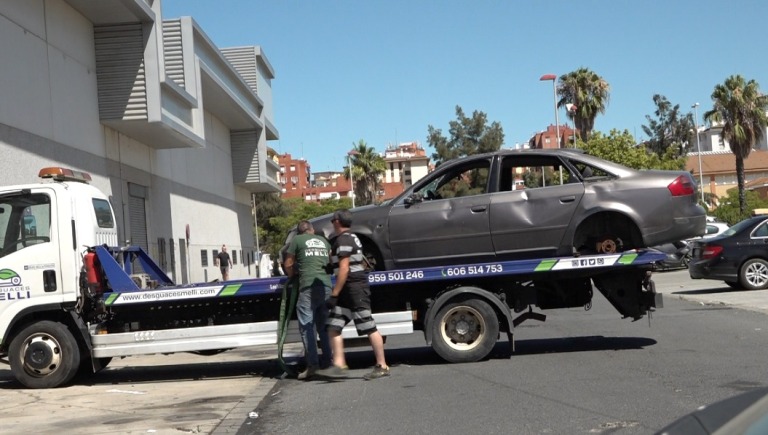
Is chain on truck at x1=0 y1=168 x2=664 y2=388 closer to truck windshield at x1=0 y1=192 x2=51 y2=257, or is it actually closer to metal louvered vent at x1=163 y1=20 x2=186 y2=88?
truck windshield at x1=0 y1=192 x2=51 y2=257

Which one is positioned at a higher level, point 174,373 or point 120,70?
point 120,70

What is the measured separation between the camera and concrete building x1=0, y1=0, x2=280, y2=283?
1864cm

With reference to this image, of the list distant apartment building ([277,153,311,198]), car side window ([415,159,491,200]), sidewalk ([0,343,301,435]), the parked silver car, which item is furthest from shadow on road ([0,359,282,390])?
distant apartment building ([277,153,311,198])

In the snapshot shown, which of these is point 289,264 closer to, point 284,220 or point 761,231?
point 761,231

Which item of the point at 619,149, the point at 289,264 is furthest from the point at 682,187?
the point at 619,149

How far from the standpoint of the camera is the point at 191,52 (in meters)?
29.3

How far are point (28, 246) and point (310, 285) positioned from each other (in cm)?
337

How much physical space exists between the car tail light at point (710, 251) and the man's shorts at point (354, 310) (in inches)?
436

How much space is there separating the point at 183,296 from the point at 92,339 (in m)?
1.20

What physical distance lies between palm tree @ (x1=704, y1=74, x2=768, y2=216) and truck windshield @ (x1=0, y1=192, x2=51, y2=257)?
4814 cm

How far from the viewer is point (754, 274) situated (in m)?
18.9

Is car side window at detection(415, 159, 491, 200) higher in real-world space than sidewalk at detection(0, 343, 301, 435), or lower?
higher

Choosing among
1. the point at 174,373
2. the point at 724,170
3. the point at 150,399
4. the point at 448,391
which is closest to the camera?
the point at 448,391

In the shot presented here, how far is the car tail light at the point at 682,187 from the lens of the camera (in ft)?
35.1
